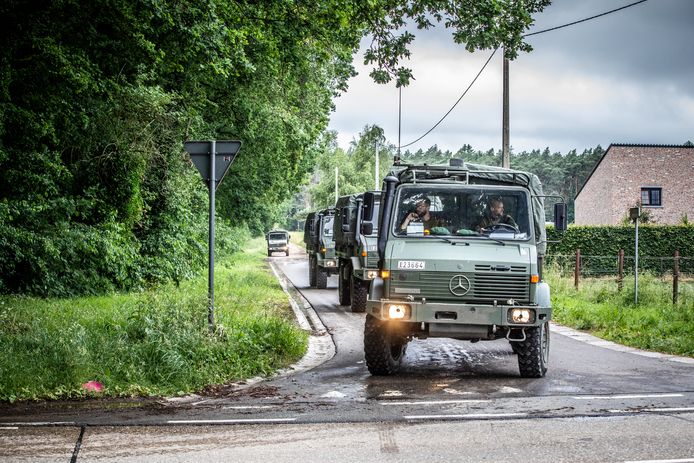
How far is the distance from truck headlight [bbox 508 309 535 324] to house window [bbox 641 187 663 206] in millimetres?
44330

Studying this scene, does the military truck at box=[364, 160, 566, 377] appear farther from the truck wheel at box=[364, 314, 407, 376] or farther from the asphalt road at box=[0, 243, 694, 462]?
the asphalt road at box=[0, 243, 694, 462]

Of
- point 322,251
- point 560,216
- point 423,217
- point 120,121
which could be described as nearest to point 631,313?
point 560,216

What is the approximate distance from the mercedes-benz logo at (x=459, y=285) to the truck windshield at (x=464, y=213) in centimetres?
73

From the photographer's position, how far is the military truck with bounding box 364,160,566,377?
964cm

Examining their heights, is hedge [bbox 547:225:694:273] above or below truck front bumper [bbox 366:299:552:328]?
above

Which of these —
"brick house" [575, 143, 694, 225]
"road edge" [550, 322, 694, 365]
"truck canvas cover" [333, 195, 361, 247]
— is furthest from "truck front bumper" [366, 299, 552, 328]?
"brick house" [575, 143, 694, 225]

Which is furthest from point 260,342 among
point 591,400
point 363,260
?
point 363,260

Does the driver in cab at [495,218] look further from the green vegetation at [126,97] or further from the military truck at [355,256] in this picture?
the military truck at [355,256]

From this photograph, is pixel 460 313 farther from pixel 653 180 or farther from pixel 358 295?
pixel 653 180

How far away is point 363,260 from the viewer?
17.7 meters

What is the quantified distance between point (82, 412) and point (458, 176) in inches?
218

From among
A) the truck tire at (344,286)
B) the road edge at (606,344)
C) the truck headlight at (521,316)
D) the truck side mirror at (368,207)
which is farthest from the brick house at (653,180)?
the truck headlight at (521,316)

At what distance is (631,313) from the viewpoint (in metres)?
16.6

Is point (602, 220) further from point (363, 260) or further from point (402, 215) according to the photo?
A: point (402, 215)
